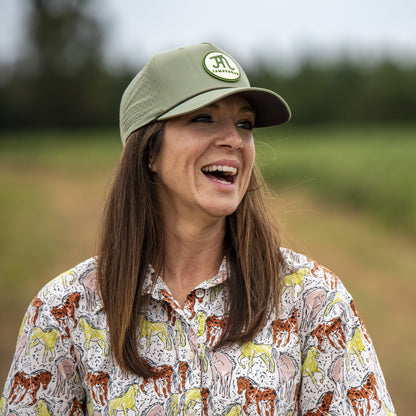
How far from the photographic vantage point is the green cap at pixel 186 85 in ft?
6.33

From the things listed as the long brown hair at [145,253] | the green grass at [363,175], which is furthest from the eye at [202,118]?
the green grass at [363,175]

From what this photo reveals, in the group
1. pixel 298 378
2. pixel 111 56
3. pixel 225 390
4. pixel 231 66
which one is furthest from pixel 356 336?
pixel 111 56

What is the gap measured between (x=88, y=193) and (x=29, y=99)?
22684mm

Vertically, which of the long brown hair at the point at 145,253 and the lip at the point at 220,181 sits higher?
the lip at the point at 220,181

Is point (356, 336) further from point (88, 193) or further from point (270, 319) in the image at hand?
point (88, 193)

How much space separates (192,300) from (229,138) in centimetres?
56

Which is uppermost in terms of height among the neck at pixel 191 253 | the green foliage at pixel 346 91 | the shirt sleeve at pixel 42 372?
the green foliage at pixel 346 91

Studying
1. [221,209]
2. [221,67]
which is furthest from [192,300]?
[221,67]

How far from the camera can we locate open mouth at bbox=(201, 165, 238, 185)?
200 cm

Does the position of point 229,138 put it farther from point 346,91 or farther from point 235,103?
point 346,91

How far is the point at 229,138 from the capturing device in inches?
78.0

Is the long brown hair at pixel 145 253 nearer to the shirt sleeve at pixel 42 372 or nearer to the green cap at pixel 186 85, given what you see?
the green cap at pixel 186 85

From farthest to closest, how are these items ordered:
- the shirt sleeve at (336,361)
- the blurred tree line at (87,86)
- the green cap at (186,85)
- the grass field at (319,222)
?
the blurred tree line at (87,86), the grass field at (319,222), the green cap at (186,85), the shirt sleeve at (336,361)

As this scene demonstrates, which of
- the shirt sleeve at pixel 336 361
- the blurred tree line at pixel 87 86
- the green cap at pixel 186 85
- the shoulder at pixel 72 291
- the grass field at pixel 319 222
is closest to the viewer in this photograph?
the shirt sleeve at pixel 336 361
